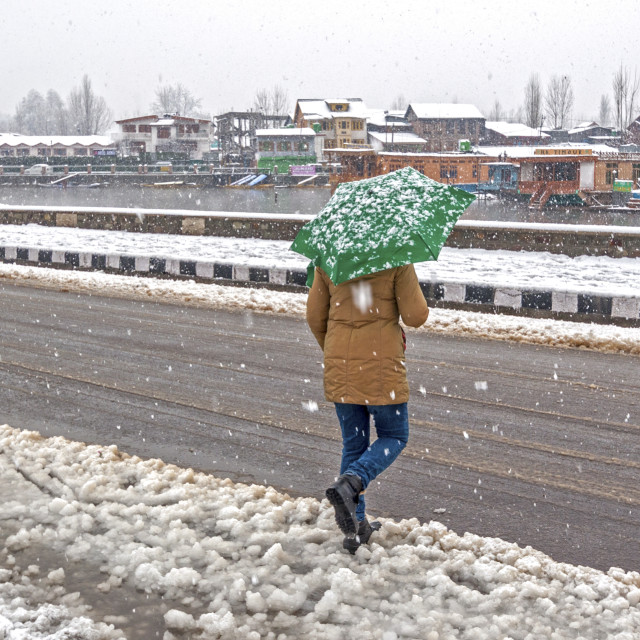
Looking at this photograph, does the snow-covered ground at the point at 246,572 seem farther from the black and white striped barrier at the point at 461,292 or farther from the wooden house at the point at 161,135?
the wooden house at the point at 161,135

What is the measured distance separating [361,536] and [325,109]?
8066cm

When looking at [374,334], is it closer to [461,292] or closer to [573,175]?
[461,292]

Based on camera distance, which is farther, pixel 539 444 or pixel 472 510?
pixel 539 444

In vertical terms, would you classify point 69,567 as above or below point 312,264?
below

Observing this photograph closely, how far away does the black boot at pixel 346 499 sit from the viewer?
11.2 ft

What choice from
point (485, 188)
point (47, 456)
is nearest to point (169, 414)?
point (47, 456)

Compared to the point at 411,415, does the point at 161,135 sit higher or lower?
higher

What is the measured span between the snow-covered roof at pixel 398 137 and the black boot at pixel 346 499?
76.8 m

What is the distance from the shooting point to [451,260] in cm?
1455

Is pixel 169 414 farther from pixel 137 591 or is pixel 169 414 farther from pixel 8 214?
pixel 8 214

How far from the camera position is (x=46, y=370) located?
278 inches

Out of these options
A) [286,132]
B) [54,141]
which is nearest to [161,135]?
[54,141]

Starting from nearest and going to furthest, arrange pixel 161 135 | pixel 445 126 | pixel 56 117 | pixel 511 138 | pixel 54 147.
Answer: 1. pixel 445 126
2. pixel 511 138
3. pixel 161 135
4. pixel 54 147
5. pixel 56 117

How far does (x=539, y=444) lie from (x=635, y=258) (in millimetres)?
9775
